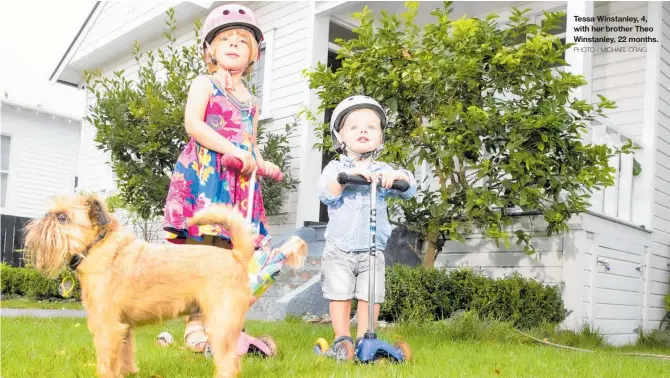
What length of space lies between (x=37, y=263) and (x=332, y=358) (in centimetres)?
175

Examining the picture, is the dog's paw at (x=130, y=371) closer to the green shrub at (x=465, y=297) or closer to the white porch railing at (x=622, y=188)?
the green shrub at (x=465, y=297)

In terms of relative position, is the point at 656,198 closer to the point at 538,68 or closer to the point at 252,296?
the point at 538,68

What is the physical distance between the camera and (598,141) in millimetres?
7207

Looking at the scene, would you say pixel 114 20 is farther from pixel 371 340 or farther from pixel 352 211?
pixel 371 340

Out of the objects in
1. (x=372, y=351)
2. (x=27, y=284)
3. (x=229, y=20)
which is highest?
(x=229, y=20)

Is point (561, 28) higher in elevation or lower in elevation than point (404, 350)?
higher

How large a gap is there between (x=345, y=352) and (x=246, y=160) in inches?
47.2

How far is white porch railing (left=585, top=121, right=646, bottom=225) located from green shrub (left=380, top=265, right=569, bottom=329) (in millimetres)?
1428

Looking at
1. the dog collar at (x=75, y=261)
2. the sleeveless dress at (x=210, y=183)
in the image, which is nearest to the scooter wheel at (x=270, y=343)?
the sleeveless dress at (x=210, y=183)

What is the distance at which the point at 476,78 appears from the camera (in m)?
6.20

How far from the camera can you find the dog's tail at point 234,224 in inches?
96.6

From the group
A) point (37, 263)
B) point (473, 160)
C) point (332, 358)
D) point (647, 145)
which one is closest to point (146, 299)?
point (37, 263)

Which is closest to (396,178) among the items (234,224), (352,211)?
(352,211)

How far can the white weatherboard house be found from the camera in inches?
277
